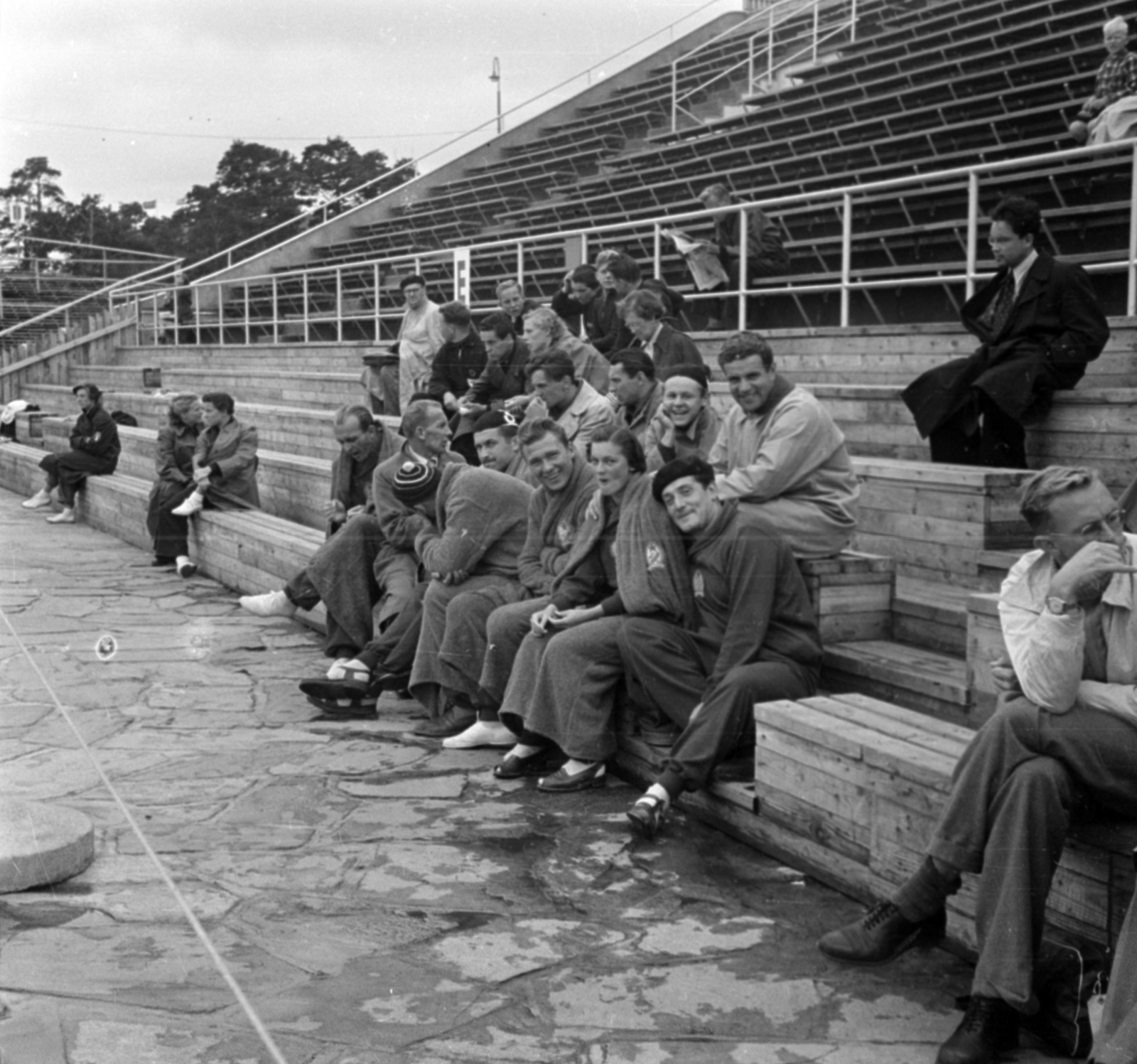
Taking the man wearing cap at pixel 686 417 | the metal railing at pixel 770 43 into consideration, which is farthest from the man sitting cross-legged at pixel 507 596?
the metal railing at pixel 770 43

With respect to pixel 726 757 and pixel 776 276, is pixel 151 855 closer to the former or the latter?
pixel 726 757

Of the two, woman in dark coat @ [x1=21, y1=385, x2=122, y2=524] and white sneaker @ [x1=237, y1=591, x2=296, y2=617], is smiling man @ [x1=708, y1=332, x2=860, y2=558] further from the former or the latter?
woman in dark coat @ [x1=21, y1=385, x2=122, y2=524]

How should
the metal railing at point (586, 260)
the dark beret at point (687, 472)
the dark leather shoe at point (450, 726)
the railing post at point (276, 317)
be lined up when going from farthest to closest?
the railing post at point (276, 317) → the metal railing at point (586, 260) → the dark leather shoe at point (450, 726) → the dark beret at point (687, 472)

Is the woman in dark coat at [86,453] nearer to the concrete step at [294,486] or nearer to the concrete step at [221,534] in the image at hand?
the concrete step at [221,534]

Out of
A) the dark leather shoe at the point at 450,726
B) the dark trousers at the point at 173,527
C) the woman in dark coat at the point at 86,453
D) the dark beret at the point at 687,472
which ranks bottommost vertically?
the dark leather shoe at the point at 450,726

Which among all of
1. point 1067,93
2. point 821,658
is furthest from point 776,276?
point 821,658

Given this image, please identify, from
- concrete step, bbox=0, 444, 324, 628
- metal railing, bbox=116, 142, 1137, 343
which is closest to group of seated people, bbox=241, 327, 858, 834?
concrete step, bbox=0, 444, 324, 628

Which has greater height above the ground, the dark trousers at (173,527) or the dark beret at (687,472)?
the dark beret at (687,472)

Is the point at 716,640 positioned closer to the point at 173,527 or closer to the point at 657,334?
the point at 657,334

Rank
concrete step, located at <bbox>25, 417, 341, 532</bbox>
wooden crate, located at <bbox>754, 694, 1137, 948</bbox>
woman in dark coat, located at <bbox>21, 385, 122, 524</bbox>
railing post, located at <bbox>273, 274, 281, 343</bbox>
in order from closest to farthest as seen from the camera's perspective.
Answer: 1. wooden crate, located at <bbox>754, 694, 1137, 948</bbox>
2. concrete step, located at <bbox>25, 417, 341, 532</bbox>
3. woman in dark coat, located at <bbox>21, 385, 122, 524</bbox>
4. railing post, located at <bbox>273, 274, 281, 343</bbox>

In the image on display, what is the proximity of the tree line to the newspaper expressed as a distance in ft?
47.1

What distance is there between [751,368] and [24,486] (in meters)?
13.8

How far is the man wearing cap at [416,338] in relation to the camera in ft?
38.3

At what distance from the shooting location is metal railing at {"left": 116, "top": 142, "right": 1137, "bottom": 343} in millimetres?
8789
